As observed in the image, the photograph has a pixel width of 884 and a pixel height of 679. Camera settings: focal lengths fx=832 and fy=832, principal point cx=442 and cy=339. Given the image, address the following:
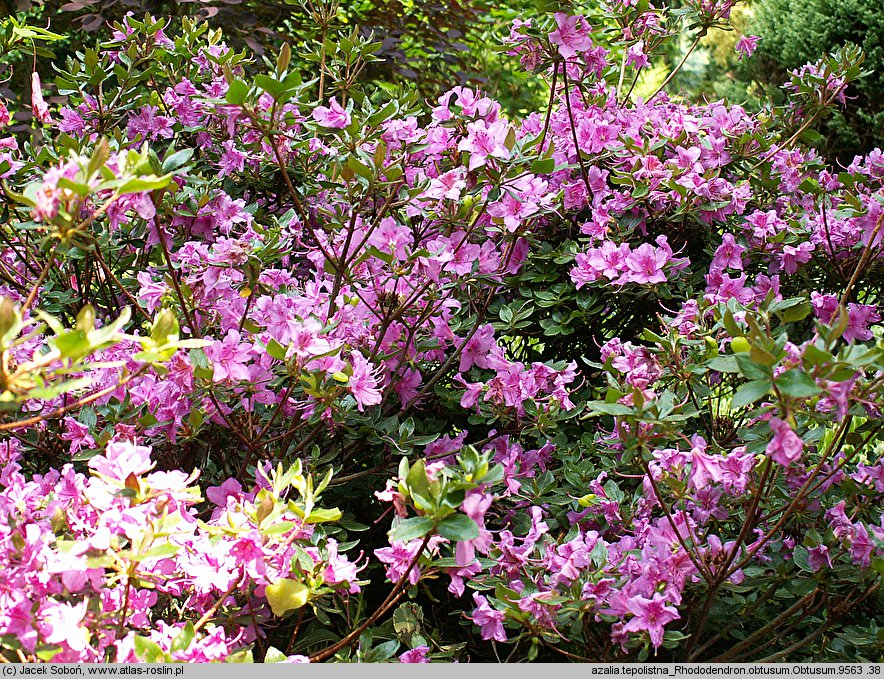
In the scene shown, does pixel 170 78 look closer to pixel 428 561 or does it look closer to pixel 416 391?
pixel 416 391

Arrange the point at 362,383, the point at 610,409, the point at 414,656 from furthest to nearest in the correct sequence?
1. the point at 362,383
2. the point at 414,656
3. the point at 610,409

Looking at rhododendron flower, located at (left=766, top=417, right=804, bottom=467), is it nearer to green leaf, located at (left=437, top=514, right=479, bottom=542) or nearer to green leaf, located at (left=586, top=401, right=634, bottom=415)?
green leaf, located at (left=586, top=401, right=634, bottom=415)

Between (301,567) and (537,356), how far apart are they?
1.07 meters

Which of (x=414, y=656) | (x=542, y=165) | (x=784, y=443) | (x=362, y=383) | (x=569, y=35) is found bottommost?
(x=414, y=656)

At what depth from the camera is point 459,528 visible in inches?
38.0

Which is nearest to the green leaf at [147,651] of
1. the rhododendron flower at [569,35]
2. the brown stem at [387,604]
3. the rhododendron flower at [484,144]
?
the brown stem at [387,604]

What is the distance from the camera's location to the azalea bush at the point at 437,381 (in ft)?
3.51

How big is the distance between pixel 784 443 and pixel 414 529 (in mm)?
446

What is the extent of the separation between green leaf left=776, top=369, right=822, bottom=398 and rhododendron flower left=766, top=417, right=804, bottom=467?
0.15 feet

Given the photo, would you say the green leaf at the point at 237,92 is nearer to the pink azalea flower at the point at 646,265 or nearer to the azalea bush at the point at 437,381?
the azalea bush at the point at 437,381

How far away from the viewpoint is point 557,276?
6.28ft

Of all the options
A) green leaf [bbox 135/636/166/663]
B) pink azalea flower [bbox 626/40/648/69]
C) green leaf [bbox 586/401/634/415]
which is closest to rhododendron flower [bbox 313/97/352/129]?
green leaf [bbox 586/401/634/415]

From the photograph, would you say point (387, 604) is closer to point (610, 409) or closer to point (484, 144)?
point (610, 409)

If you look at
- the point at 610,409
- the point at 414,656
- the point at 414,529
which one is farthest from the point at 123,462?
the point at 610,409
